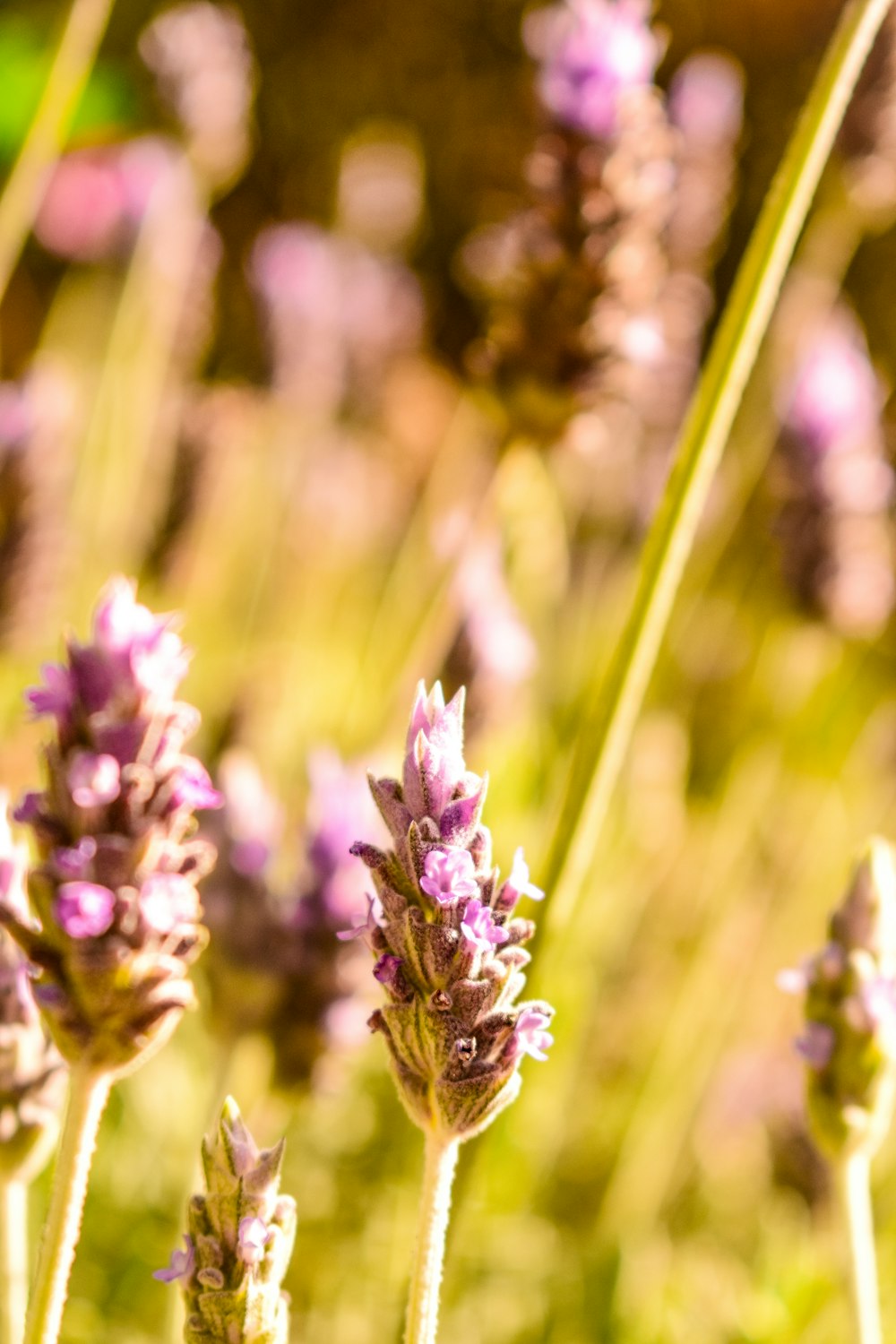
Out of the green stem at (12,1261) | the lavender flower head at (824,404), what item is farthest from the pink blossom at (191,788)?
the lavender flower head at (824,404)

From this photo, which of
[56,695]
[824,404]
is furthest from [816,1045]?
[824,404]

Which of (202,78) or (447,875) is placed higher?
(202,78)

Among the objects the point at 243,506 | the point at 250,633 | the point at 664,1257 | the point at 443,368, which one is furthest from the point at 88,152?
the point at 664,1257

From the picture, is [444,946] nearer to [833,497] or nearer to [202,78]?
[833,497]

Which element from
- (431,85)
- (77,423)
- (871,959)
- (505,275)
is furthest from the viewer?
(431,85)

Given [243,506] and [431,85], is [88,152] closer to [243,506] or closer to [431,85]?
[243,506]

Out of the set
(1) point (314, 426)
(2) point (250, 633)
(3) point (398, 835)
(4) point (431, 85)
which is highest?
(4) point (431, 85)

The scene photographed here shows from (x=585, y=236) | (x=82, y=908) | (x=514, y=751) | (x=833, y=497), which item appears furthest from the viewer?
(x=514, y=751)

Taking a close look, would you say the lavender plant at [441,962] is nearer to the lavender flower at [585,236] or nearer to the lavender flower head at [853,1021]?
the lavender flower head at [853,1021]
